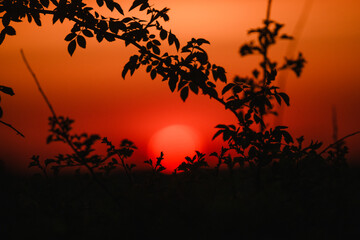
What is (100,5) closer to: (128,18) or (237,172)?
(128,18)

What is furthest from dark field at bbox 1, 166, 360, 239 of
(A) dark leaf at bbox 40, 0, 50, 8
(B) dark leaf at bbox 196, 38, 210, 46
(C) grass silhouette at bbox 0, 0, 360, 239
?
(A) dark leaf at bbox 40, 0, 50, 8

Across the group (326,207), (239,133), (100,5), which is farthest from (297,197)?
(100,5)

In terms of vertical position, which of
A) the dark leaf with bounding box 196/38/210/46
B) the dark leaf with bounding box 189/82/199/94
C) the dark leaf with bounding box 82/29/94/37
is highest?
the dark leaf with bounding box 82/29/94/37

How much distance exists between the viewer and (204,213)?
117 inches

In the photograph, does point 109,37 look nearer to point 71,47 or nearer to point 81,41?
point 81,41

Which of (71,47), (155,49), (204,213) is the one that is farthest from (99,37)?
(204,213)

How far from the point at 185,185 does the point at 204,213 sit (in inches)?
18.7

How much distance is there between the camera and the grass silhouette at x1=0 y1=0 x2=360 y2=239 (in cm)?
292

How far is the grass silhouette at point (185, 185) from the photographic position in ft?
9.57

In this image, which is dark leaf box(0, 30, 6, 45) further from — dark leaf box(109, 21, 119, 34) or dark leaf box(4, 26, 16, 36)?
dark leaf box(109, 21, 119, 34)

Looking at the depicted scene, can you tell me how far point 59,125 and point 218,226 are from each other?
1.89 meters

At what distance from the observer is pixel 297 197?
3389mm

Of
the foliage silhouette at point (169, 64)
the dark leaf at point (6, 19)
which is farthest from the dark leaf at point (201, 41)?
the dark leaf at point (6, 19)

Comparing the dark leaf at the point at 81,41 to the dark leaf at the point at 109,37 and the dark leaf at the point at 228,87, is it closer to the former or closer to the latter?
the dark leaf at the point at 109,37
